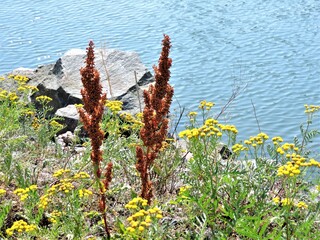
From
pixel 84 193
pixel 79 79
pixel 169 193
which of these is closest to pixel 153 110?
pixel 84 193

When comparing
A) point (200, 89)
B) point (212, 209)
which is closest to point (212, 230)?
point (212, 209)

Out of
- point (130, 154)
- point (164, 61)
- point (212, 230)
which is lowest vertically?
point (212, 230)

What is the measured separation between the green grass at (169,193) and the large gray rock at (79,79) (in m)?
2.64

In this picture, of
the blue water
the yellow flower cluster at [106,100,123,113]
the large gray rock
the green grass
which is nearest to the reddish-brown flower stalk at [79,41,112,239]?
the green grass

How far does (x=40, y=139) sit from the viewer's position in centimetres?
589

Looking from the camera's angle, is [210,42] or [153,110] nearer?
[153,110]

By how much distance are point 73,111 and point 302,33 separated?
686 centimetres

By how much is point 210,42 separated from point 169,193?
8.26 m

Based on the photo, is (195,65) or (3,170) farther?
(195,65)

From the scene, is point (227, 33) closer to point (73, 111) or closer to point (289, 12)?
point (289, 12)

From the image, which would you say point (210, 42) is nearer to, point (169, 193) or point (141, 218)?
point (169, 193)

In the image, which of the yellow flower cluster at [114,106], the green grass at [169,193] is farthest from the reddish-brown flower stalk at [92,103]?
the yellow flower cluster at [114,106]

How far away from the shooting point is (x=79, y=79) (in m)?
9.51

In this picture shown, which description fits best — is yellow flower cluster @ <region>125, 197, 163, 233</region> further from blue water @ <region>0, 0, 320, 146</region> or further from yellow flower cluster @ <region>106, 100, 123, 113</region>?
blue water @ <region>0, 0, 320, 146</region>
